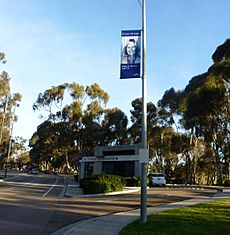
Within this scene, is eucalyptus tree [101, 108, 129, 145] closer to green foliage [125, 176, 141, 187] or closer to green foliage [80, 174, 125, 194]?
green foliage [125, 176, 141, 187]

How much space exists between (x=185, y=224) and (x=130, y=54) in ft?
17.9

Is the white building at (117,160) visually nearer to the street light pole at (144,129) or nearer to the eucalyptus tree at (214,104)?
the eucalyptus tree at (214,104)

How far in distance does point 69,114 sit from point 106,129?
7.72 m

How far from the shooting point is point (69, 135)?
72.0 m

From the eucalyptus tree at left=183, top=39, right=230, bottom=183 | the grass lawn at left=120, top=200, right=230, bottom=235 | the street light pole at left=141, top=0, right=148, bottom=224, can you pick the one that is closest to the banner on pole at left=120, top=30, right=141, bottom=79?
the street light pole at left=141, top=0, right=148, bottom=224

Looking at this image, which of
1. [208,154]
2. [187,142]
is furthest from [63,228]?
[208,154]

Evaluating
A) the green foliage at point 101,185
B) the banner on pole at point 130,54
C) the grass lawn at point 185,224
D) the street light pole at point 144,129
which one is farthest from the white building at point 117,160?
the banner on pole at point 130,54

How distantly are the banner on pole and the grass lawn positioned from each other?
4542 mm

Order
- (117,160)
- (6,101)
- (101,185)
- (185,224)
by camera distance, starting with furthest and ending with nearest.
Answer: (6,101)
(117,160)
(101,185)
(185,224)

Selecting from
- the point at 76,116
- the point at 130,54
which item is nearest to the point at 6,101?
the point at 76,116

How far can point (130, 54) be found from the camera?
11.7 metres

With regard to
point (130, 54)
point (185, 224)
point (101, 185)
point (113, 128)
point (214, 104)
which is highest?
point (113, 128)

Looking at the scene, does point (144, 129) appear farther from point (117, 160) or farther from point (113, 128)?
point (113, 128)

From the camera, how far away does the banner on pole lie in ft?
37.9
